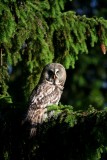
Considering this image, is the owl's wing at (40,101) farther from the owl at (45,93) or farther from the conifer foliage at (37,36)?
the conifer foliage at (37,36)

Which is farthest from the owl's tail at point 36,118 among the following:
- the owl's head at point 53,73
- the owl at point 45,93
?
the owl's head at point 53,73

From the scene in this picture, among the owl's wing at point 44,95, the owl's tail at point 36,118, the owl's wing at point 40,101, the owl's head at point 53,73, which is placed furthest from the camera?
the owl's head at point 53,73

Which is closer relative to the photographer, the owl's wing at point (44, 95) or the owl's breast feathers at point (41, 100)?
the owl's breast feathers at point (41, 100)

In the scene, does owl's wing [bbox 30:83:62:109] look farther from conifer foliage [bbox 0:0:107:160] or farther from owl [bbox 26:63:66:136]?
conifer foliage [bbox 0:0:107:160]

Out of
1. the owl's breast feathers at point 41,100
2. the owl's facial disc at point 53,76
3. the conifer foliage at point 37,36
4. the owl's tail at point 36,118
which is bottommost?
the owl's tail at point 36,118

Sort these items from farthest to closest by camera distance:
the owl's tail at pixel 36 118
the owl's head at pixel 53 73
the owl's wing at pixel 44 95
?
the owl's head at pixel 53 73, the owl's wing at pixel 44 95, the owl's tail at pixel 36 118

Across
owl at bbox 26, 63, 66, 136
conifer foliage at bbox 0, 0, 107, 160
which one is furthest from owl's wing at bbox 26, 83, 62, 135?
conifer foliage at bbox 0, 0, 107, 160

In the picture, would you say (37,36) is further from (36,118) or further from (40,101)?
(36,118)

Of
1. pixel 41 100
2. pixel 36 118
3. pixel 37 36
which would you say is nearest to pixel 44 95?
pixel 41 100

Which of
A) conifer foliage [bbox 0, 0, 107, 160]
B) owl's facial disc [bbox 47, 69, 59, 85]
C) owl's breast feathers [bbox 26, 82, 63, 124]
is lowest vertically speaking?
owl's breast feathers [bbox 26, 82, 63, 124]

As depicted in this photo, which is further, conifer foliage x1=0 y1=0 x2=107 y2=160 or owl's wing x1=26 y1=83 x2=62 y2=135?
conifer foliage x1=0 y1=0 x2=107 y2=160

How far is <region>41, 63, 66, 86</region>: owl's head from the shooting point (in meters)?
9.02

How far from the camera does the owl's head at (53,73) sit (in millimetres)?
9023

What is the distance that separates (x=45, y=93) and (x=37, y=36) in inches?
26.4
